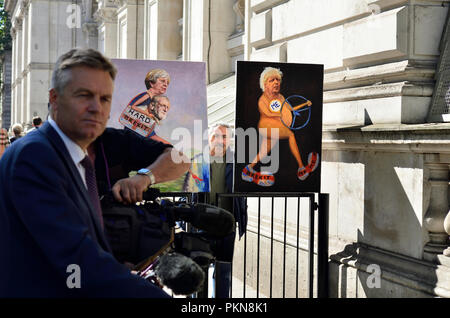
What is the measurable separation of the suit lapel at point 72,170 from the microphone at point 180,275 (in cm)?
20

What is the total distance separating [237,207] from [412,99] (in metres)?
2.01

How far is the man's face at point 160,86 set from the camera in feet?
19.0

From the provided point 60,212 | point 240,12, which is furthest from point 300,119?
point 240,12

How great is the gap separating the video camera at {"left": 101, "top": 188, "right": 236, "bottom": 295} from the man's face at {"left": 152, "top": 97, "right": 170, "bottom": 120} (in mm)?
3104

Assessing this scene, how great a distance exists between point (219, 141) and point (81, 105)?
14.9 feet

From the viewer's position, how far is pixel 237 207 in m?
6.88

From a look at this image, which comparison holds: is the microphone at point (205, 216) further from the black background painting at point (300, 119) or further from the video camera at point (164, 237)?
the black background painting at point (300, 119)

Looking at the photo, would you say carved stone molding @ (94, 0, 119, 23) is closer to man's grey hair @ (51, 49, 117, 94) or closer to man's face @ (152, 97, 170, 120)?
man's face @ (152, 97, 170, 120)

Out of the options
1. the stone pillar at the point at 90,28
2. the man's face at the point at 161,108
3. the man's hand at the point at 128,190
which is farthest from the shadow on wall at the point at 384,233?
the stone pillar at the point at 90,28

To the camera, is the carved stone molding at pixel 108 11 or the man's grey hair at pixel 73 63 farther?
the carved stone molding at pixel 108 11

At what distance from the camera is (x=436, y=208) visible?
18.6 ft

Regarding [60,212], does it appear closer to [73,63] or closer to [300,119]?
[73,63]
